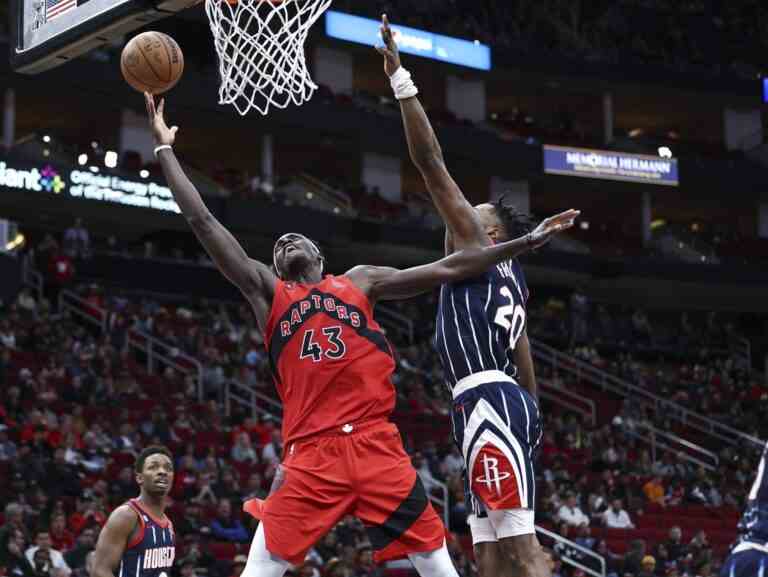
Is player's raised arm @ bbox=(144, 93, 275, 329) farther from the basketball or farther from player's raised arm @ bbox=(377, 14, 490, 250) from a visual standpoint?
the basketball

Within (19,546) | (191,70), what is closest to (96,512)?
(19,546)

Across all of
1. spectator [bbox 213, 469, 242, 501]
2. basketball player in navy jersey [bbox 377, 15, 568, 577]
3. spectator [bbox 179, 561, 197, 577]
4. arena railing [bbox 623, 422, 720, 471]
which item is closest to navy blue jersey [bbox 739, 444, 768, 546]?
basketball player in navy jersey [bbox 377, 15, 568, 577]

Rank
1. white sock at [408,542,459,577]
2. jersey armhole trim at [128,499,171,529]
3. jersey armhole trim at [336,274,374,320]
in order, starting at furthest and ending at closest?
1. jersey armhole trim at [128,499,171,529]
2. jersey armhole trim at [336,274,374,320]
3. white sock at [408,542,459,577]

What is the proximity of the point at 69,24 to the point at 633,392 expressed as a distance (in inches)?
799

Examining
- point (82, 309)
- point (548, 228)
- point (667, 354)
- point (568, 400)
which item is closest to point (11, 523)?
point (548, 228)

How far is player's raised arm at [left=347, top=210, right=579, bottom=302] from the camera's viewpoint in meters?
5.61

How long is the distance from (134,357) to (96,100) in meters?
7.24

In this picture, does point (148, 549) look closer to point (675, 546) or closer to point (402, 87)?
point (402, 87)

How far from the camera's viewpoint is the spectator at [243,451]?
16609 millimetres

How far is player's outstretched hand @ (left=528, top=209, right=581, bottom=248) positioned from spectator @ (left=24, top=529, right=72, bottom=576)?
742 cm

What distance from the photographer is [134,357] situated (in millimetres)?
20781

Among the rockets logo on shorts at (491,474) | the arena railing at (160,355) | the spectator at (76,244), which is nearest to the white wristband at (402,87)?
the rockets logo on shorts at (491,474)

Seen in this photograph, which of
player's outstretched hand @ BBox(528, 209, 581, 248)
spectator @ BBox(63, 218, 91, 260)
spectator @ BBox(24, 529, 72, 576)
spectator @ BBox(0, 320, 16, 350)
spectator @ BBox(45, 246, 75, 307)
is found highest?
spectator @ BBox(63, 218, 91, 260)

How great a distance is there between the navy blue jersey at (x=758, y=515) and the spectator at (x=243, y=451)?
41.5 ft
